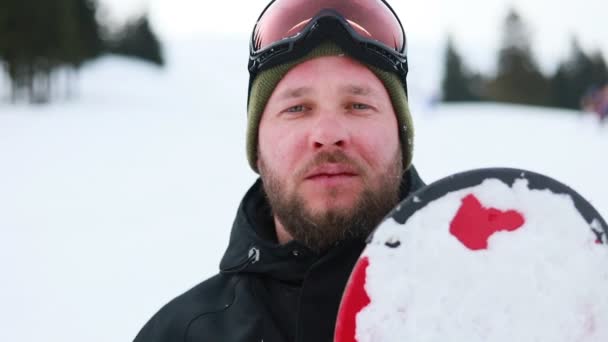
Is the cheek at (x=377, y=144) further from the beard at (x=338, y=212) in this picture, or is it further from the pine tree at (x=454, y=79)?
the pine tree at (x=454, y=79)

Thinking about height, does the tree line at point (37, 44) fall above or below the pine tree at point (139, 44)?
below

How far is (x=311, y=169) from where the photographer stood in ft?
5.57

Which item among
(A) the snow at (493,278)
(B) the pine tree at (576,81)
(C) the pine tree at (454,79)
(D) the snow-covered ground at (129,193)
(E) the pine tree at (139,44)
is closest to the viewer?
(A) the snow at (493,278)

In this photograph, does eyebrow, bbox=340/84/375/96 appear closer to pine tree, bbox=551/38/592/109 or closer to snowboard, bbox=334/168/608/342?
snowboard, bbox=334/168/608/342

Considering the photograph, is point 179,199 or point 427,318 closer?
point 427,318

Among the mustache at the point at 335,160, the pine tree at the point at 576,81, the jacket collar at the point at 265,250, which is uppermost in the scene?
the pine tree at the point at 576,81

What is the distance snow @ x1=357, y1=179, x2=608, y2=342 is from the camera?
3.93 feet

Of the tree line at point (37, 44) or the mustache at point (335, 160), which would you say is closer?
the mustache at point (335, 160)

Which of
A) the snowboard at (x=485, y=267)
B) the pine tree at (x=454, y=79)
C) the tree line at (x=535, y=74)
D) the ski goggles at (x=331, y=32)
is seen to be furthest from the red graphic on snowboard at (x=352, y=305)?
the pine tree at (x=454, y=79)

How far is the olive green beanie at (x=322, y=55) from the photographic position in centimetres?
181

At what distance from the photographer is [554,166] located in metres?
10.8

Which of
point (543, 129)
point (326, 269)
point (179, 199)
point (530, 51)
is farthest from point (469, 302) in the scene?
point (530, 51)

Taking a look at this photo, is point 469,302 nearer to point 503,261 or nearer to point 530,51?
point 503,261

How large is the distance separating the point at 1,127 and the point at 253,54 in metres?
18.8
